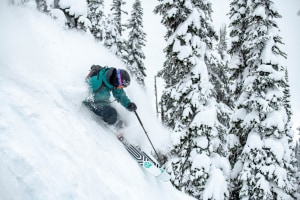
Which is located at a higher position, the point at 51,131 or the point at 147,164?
the point at 51,131

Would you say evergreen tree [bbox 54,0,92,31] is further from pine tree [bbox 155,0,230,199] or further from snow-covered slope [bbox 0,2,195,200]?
pine tree [bbox 155,0,230,199]

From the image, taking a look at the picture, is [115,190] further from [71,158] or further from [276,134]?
[276,134]

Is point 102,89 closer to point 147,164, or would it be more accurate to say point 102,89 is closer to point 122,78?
point 122,78

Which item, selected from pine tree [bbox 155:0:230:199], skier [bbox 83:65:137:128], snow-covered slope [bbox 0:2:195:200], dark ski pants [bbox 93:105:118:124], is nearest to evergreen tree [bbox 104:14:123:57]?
pine tree [bbox 155:0:230:199]

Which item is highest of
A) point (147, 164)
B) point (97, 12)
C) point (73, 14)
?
point (73, 14)

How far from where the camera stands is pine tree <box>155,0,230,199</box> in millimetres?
9727

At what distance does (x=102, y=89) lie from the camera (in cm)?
610

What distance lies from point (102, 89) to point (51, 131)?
→ 99.0 inches

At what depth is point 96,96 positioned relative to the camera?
241 inches

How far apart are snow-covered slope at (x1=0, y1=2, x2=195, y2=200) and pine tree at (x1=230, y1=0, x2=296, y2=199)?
571 cm

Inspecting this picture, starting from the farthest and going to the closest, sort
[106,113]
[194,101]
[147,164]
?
[194,101]
[106,113]
[147,164]

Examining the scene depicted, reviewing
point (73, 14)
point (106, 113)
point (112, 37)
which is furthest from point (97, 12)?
point (106, 113)

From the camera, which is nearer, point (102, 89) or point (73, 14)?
point (102, 89)

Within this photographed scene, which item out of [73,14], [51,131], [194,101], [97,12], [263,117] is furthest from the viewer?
[97,12]
